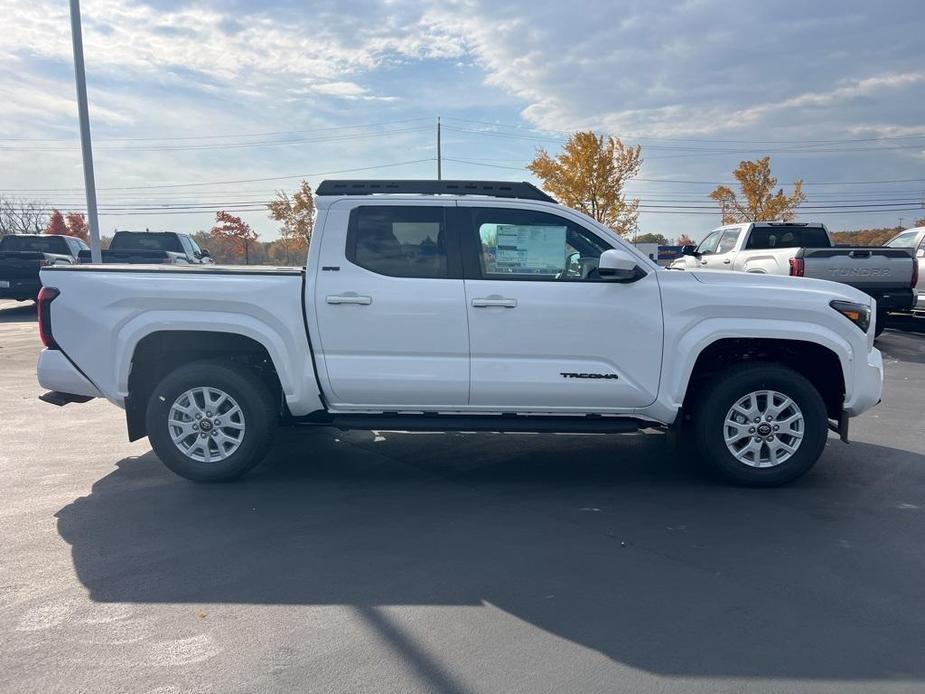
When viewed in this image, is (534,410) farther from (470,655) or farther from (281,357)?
(470,655)

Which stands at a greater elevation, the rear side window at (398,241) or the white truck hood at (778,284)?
the rear side window at (398,241)

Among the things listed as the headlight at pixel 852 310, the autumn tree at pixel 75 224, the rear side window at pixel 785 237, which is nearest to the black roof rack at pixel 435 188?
the headlight at pixel 852 310

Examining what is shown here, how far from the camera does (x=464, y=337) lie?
5164 mm

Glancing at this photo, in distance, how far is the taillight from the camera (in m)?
5.23

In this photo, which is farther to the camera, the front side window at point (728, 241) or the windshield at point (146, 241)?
the windshield at point (146, 241)

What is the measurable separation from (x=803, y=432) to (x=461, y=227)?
9.30 ft

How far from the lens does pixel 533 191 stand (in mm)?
5449

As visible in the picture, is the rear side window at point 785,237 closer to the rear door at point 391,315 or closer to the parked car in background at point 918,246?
the parked car in background at point 918,246

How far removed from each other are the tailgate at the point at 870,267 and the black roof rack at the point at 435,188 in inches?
317

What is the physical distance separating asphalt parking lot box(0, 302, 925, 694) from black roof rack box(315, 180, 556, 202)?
212 cm

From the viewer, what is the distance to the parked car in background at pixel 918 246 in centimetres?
1345

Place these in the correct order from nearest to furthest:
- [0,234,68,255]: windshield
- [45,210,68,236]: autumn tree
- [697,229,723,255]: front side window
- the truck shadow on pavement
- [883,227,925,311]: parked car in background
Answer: the truck shadow on pavement, [883,227,925,311]: parked car in background, [697,229,723,255]: front side window, [0,234,68,255]: windshield, [45,210,68,236]: autumn tree

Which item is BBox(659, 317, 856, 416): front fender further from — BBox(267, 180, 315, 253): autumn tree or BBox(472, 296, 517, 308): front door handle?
BBox(267, 180, 315, 253): autumn tree

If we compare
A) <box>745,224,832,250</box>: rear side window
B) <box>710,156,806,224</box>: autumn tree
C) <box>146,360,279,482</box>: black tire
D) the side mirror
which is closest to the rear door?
A: <box>146,360,279,482</box>: black tire
